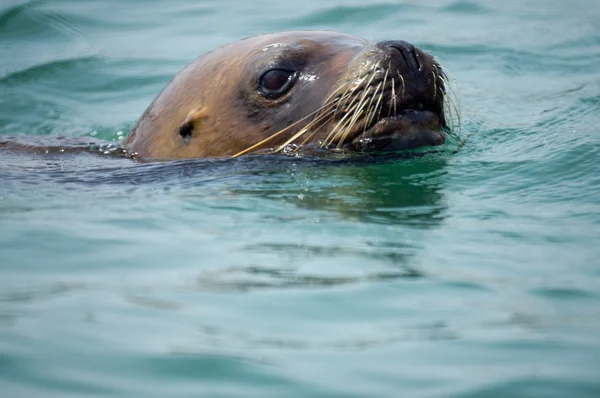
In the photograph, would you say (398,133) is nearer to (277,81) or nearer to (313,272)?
(277,81)

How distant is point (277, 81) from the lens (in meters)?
6.03

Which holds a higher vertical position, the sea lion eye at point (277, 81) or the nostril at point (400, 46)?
the nostril at point (400, 46)

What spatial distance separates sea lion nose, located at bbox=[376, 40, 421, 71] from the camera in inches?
223

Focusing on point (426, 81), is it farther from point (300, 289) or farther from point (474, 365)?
A: point (474, 365)

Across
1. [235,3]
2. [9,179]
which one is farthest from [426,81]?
[235,3]

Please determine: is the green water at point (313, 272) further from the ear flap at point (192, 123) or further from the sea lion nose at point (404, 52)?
the sea lion nose at point (404, 52)

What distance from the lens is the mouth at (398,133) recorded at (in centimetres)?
566

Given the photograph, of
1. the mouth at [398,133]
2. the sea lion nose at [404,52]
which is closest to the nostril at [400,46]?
the sea lion nose at [404,52]

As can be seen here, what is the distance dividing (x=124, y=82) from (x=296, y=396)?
8.19m

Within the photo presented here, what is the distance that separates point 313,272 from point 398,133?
1.81 metres

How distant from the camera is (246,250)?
441 cm

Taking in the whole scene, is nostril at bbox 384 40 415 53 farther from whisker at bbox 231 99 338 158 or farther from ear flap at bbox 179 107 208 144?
ear flap at bbox 179 107 208 144

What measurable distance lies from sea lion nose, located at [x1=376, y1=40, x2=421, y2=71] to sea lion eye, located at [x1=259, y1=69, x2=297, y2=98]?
626 millimetres

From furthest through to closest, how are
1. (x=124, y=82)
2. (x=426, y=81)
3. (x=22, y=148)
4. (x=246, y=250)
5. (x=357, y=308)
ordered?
1. (x=124, y=82)
2. (x=22, y=148)
3. (x=426, y=81)
4. (x=246, y=250)
5. (x=357, y=308)
